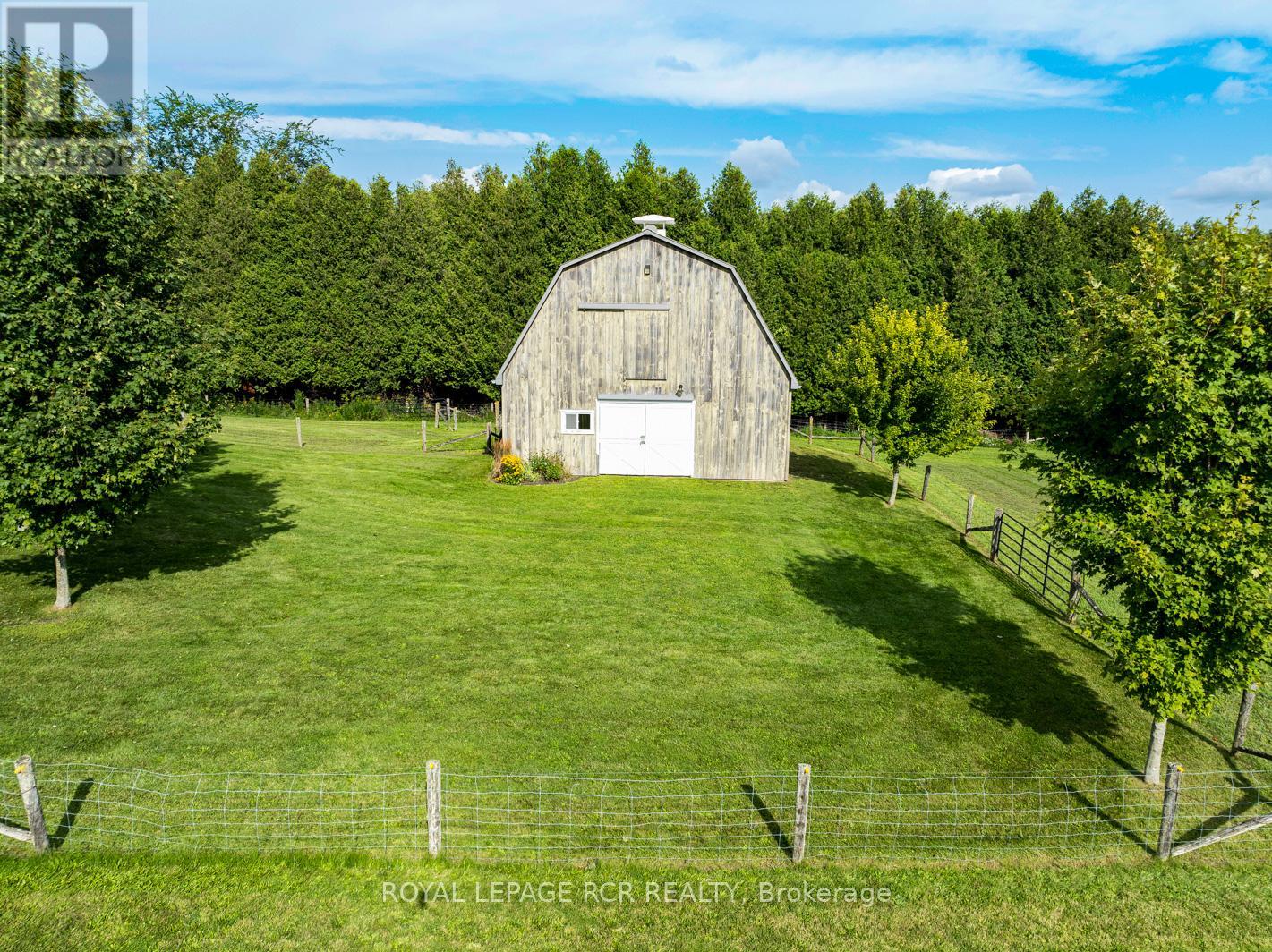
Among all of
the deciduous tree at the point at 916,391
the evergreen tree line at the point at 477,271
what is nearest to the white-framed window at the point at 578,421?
the deciduous tree at the point at 916,391

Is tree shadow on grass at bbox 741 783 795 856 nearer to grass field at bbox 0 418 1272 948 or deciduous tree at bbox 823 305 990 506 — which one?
grass field at bbox 0 418 1272 948

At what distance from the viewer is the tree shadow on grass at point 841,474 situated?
102 feet

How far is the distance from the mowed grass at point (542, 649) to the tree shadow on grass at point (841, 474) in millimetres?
4669

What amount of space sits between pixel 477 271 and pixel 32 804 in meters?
43.5

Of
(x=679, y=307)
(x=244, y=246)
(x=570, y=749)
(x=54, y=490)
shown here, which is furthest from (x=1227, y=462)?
(x=244, y=246)

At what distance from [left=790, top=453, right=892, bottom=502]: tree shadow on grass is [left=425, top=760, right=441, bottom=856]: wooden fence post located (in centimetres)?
2310

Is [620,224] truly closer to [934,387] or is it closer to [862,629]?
[934,387]

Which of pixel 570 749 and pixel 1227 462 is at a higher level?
pixel 1227 462

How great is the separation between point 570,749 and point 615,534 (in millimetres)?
12123

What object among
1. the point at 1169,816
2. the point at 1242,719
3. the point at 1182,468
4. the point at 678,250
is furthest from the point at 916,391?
the point at 1169,816

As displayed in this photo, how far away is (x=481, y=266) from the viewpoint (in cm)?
4944

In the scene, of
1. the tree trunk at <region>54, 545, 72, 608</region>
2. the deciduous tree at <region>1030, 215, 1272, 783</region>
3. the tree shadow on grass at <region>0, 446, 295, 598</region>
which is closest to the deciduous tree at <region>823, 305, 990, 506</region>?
the deciduous tree at <region>1030, 215, 1272, 783</region>

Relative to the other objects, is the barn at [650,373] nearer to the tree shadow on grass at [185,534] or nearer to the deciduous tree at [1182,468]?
the tree shadow on grass at [185,534]

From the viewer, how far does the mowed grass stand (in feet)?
41.3
